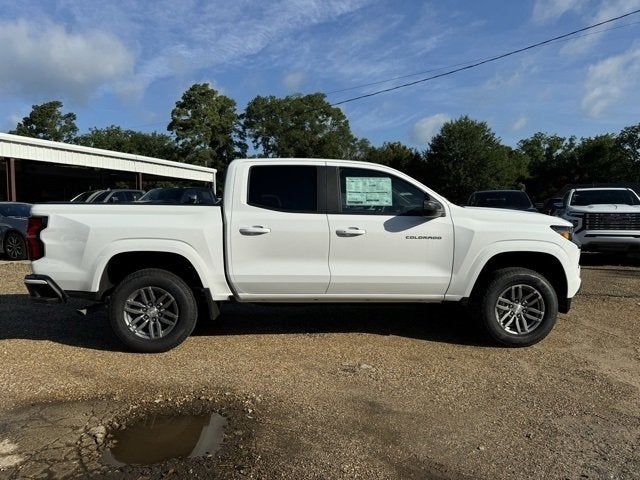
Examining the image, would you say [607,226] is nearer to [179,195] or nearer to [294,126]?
[179,195]

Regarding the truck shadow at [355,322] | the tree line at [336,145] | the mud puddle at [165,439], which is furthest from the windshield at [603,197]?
the tree line at [336,145]

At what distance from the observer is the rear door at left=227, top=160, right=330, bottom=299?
539 centimetres

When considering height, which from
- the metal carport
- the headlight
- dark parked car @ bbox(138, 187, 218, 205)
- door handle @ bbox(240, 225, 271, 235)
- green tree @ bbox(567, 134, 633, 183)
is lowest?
the headlight

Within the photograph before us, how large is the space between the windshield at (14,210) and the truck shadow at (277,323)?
23.1ft

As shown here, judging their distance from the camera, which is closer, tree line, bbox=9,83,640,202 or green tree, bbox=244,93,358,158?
tree line, bbox=9,83,640,202

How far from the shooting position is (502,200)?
13.6 m

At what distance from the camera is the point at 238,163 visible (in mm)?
5664

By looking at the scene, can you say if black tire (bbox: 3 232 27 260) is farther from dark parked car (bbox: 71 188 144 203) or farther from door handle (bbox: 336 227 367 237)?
door handle (bbox: 336 227 367 237)

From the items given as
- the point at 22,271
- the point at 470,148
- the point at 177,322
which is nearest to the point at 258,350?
the point at 177,322

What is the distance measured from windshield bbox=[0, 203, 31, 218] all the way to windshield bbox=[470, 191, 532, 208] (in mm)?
11306

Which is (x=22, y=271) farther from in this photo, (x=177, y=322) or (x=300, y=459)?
(x=300, y=459)

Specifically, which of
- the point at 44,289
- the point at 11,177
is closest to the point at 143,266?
the point at 44,289

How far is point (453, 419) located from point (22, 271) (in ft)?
32.7

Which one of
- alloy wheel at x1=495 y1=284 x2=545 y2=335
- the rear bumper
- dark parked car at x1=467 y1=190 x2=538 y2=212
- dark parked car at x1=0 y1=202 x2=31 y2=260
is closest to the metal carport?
dark parked car at x1=0 y1=202 x2=31 y2=260
